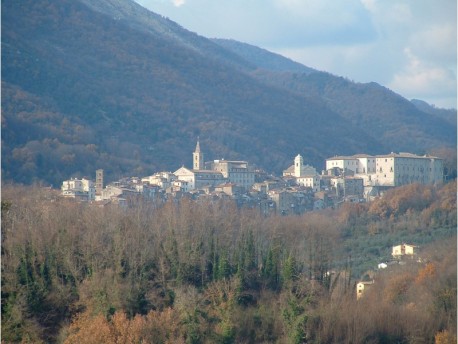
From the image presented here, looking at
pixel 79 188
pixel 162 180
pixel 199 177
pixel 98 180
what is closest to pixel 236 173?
pixel 199 177

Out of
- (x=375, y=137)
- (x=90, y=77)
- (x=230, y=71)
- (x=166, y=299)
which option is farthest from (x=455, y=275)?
(x=230, y=71)

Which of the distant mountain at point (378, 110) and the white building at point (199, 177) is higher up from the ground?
the distant mountain at point (378, 110)

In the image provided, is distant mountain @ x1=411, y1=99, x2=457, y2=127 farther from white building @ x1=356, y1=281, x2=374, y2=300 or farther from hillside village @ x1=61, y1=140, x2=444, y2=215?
white building @ x1=356, y1=281, x2=374, y2=300

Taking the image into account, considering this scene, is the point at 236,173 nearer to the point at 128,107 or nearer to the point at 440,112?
the point at 128,107

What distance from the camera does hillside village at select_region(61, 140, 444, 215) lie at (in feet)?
193

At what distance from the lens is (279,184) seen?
66625mm

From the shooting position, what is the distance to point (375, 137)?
12144 centimetres

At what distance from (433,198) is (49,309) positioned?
1182 inches

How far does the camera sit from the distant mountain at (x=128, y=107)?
76625 millimetres

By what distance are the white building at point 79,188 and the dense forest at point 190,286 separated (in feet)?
63.2

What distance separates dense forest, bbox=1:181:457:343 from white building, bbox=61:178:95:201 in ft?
63.2

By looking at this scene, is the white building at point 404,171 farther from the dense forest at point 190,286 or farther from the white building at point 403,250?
Answer: the dense forest at point 190,286

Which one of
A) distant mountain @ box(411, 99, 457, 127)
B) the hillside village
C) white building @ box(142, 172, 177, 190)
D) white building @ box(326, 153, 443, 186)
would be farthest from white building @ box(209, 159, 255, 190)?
distant mountain @ box(411, 99, 457, 127)

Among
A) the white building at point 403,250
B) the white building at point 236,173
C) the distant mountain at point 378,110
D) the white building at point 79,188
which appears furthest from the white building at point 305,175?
the distant mountain at point 378,110
